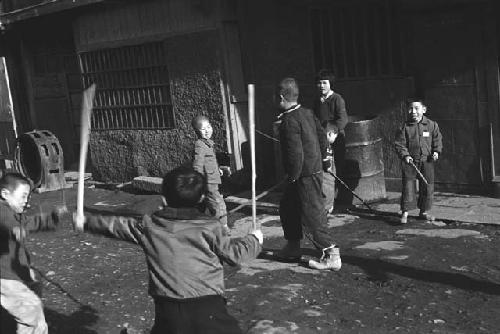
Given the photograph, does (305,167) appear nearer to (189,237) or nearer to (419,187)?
(419,187)

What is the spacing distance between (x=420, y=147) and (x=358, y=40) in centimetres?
212

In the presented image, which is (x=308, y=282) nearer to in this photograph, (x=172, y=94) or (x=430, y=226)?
(x=430, y=226)

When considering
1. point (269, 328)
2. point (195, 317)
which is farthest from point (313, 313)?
point (195, 317)

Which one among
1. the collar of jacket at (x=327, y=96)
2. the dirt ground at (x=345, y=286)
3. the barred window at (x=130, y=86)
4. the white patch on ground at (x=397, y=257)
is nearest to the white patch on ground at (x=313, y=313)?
the dirt ground at (x=345, y=286)

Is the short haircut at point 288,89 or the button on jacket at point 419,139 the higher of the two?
the short haircut at point 288,89

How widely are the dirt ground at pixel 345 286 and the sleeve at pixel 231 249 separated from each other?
159 cm

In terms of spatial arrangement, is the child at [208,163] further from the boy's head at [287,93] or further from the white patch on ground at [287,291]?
the white patch on ground at [287,291]

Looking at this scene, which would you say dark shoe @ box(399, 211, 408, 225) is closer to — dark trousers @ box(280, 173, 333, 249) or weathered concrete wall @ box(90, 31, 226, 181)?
dark trousers @ box(280, 173, 333, 249)

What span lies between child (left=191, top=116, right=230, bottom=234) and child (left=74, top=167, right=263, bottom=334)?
3.90m

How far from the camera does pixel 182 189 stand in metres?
3.84

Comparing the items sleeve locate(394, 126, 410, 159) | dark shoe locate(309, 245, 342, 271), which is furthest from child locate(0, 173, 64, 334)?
sleeve locate(394, 126, 410, 159)

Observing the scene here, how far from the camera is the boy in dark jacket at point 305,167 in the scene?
21.4 ft

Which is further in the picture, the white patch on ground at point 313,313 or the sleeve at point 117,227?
the white patch on ground at point 313,313

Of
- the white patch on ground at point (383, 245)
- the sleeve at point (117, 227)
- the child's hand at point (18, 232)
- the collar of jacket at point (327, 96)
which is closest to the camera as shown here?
the sleeve at point (117, 227)
